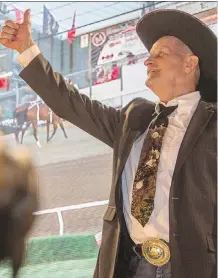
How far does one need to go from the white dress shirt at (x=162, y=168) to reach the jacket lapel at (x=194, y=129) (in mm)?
33

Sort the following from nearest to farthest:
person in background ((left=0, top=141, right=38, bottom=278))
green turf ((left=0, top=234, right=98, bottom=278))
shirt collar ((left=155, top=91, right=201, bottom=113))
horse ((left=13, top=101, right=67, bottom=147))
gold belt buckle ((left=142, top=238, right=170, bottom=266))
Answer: person in background ((left=0, top=141, right=38, bottom=278))
gold belt buckle ((left=142, top=238, right=170, bottom=266))
shirt collar ((left=155, top=91, right=201, bottom=113))
green turf ((left=0, top=234, right=98, bottom=278))
horse ((left=13, top=101, right=67, bottom=147))

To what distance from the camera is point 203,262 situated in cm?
110

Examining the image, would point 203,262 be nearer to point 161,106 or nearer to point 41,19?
point 161,106

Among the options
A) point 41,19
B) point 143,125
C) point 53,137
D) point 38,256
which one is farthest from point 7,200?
point 41,19

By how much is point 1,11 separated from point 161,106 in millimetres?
1171

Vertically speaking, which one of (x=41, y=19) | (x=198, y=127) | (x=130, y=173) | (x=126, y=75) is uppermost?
(x=41, y=19)

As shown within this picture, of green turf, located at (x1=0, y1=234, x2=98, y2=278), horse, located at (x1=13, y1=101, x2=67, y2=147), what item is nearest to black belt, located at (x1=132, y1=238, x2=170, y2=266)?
Result: green turf, located at (x1=0, y1=234, x2=98, y2=278)

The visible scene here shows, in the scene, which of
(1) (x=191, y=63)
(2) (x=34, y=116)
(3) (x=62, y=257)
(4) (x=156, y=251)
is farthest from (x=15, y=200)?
(2) (x=34, y=116)

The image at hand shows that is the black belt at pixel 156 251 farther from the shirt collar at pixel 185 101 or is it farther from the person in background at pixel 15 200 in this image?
the person in background at pixel 15 200

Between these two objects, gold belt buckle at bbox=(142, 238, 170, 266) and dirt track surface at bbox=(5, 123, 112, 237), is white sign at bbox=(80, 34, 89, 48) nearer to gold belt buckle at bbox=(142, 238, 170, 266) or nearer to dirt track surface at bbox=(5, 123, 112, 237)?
dirt track surface at bbox=(5, 123, 112, 237)

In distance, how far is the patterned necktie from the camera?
3.81 feet

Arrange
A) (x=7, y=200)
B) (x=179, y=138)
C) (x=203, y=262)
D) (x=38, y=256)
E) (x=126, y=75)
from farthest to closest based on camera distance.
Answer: (x=126, y=75), (x=38, y=256), (x=179, y=138), (x=203, y=262), (x=7, y=200)

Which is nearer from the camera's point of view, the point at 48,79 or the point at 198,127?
the point at 198,127

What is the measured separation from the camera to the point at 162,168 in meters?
1.18
